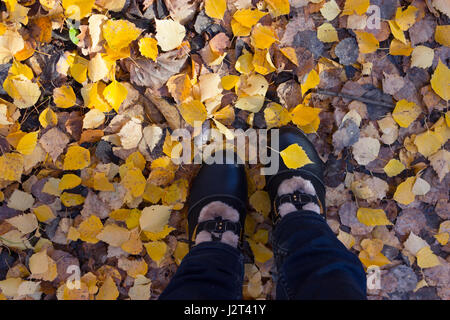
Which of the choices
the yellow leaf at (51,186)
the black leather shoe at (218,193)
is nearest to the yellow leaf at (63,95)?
the yellow leaf at (51,186)

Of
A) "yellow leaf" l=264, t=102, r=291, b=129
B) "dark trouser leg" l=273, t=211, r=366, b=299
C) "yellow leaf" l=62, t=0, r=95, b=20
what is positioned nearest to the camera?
"dark trouser leg" l=273, t=211, r=366, b=299

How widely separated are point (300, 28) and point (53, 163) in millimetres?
887

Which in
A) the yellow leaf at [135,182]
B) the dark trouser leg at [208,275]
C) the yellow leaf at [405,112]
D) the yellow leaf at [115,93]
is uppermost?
the yellow leaf at [115,93]

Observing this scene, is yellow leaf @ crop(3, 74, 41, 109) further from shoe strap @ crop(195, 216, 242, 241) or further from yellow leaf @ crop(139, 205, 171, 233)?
shoe strap @ crop(195, 216, 242, 241)

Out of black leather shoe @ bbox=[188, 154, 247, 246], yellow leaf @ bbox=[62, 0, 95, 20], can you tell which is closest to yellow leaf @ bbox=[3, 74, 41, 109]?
yellow leaf @ bbox=[62, 0, 95, 20]

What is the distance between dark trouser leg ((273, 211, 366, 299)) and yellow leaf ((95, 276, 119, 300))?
0.54 metres

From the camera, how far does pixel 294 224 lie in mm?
941

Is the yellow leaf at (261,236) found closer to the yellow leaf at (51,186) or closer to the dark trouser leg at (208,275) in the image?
the dark trouser leg at (208,275)

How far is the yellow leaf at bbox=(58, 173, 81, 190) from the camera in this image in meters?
1.08

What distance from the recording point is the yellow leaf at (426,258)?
1.12 metres

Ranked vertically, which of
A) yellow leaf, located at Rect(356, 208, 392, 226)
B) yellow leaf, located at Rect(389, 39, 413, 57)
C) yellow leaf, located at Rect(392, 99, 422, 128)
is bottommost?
yellow leaf, located at Rect(356, 208, 392, 226)

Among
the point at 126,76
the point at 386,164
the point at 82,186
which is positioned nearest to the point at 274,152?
the point at 386,164

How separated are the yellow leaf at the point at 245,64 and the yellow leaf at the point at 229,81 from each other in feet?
0.10

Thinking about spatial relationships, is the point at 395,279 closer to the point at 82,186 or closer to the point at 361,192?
the point at 361,192
